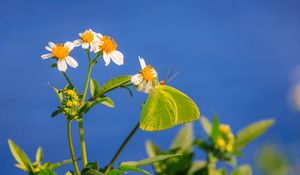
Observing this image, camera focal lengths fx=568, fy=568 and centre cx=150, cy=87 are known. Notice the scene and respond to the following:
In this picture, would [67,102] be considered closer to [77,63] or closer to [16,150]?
A: [77,63]

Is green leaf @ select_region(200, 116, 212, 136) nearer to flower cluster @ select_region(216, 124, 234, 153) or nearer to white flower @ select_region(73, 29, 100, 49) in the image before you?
flower cluster @ select_region(216, 124, 234, 153)

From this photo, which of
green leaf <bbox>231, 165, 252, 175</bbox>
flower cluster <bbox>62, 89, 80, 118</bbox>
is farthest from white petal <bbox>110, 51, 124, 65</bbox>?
green leaf <bbox>231, 165, 252, 175</bbox>

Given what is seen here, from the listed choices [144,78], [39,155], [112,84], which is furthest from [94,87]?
[39,155]

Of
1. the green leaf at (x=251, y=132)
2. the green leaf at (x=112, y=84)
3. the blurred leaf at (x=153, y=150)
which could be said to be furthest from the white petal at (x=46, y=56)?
the green leaf at (x=251, y=132)

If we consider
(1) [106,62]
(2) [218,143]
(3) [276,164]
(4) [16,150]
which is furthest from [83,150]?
(2) [218,143]

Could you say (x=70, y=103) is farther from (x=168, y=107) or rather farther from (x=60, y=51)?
(x=168, y=107)
